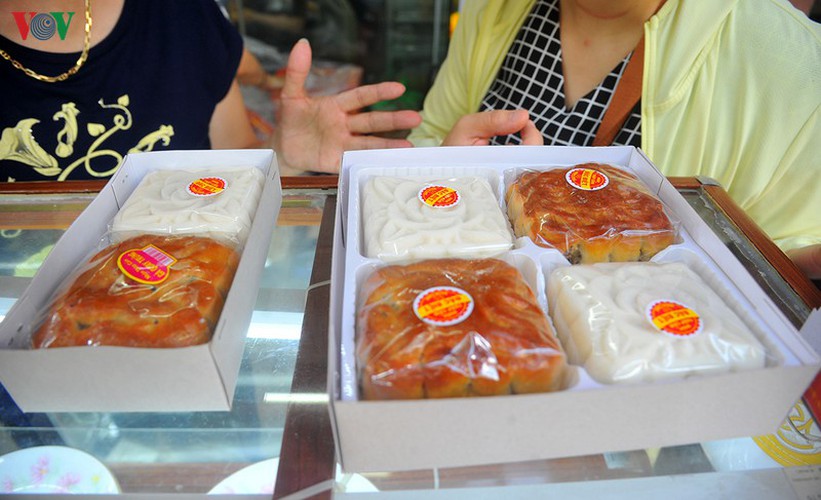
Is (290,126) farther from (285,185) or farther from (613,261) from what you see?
(613,261)

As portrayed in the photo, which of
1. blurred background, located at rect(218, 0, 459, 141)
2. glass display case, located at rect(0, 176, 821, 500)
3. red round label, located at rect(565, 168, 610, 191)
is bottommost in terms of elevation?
blurred background, located at rect(218, 0, 459, 141)

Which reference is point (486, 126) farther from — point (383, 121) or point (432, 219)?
point (432, 219)

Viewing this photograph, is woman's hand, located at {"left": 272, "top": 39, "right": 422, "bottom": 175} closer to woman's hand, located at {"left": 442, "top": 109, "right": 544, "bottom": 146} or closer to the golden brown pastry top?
woman's hand, located at {"left": 442, "top": 109, "right": 544, "bottom": 146}

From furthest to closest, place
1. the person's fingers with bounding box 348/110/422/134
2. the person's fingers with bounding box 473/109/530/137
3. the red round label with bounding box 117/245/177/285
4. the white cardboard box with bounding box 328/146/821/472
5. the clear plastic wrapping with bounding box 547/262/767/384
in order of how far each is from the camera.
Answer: the person's fingers with bounding box 348/110/422/134 → the person's fingers with bounding box 473/109/530/137 → the red round label with bounding box 117/245/177/285 → the clear plastic wrapping with bounding box 547/262/767/384 → the white cardboard box with bounding box 328/146/821/472

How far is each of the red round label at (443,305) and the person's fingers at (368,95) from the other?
2.91 feet

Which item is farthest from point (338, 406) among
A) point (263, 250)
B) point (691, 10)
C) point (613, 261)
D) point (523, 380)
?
point (691, 10)

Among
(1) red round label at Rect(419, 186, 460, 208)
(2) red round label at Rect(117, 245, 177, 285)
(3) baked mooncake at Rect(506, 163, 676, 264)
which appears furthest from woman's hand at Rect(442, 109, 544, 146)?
(2) red round label at Rect(117, 245, 177, 285)

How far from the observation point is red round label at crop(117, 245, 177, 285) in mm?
991

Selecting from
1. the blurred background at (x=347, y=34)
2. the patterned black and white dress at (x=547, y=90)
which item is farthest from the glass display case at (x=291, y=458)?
the blurred background at (x=347, y=34)

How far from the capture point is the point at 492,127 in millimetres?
1598

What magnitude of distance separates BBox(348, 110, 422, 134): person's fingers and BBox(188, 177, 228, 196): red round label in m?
0.62

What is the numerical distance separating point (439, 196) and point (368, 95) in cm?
62

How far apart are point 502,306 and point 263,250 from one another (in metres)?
0.58

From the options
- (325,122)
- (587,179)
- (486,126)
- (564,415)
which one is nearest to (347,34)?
(325,122)
